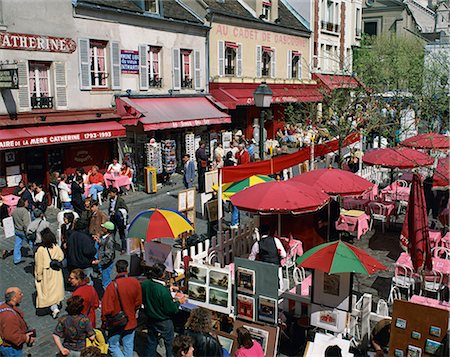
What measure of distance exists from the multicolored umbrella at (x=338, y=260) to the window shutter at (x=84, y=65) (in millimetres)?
13282

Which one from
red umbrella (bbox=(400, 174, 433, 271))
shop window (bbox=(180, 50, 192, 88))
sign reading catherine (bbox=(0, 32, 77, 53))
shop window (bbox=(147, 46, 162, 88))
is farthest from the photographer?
shop window (bbox=(180, 50, 192, 88))

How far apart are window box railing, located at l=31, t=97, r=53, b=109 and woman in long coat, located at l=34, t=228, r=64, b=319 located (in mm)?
9297

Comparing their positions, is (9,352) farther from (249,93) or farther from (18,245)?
(249,93)

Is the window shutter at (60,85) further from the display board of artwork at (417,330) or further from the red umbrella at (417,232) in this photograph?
the display board of artwork at (417,330)

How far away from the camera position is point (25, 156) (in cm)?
1661

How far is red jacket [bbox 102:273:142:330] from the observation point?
6.84 m

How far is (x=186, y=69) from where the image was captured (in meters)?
23.7

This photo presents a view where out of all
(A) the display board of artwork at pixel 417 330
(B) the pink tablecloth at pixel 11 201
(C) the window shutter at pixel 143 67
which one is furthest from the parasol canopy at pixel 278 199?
(C) the window shutter at pixel 143 67

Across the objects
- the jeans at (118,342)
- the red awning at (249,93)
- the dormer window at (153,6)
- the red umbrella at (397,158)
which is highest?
the dormer window at (153,6)

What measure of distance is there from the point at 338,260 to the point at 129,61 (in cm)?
1524

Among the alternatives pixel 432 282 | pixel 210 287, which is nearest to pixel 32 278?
pixel 210 287

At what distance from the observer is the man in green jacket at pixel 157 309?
6961 millimetres

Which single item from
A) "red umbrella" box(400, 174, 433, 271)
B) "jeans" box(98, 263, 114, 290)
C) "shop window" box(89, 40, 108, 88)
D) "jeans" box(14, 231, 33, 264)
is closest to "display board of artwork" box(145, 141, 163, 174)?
"shop window" box(89, 40, 108, 88)

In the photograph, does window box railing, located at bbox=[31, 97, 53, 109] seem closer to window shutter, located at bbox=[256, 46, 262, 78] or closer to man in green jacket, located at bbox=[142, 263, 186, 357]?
man in green jacket, located at bbox=[142, 263, 186, 357]
